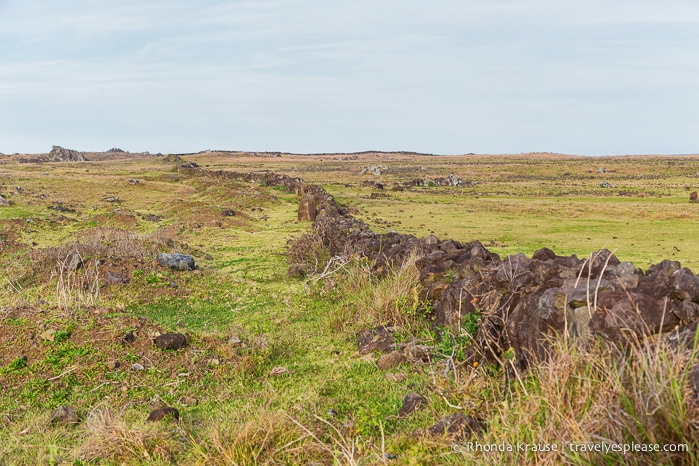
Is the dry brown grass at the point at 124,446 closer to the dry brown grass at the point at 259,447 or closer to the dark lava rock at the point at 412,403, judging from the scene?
the dry brown grass at the point at 259,447

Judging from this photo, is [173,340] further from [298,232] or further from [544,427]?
[298,232]

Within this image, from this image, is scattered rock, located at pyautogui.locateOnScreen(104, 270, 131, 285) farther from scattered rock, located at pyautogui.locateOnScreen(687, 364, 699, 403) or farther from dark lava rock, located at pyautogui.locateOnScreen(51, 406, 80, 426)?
scattered rock, located at pyautogui.locateOnScreen(687, 364, 699, 403)

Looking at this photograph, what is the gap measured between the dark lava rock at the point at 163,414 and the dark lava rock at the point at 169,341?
1.91m

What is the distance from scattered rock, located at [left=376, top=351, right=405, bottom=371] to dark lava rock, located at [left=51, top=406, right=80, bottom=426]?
3.64 metres

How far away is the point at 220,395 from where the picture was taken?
21.5 ft

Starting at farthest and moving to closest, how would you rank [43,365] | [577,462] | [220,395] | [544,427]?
[43,365]
[220,395]
[544,427]
[577,462]

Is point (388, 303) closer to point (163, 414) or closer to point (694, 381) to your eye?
point (163, 414)

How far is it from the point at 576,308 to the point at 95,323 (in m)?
6.76

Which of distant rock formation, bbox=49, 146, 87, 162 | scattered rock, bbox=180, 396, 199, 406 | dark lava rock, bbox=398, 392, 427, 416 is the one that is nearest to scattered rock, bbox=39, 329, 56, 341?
scattered rock, bbox=180, 396, 199, 406

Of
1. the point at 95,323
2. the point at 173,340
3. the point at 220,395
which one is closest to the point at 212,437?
the point at 220,395

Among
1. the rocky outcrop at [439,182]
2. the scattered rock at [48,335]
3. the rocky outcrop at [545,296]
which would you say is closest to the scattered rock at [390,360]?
the rocky outcrop at [545,296]

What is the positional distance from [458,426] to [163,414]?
3.22 metres

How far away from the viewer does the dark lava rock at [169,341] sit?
305 inches

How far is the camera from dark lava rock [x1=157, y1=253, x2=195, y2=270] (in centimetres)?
1285
